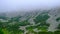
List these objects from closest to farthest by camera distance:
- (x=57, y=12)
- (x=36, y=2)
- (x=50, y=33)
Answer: (x=50, y=33) → (x=57, y=12) → (x=36, y=2)

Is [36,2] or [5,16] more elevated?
[36,2]

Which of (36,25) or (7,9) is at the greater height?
(7,9)

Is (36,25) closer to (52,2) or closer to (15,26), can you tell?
(15,26)

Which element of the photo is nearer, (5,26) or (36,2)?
(5,26)

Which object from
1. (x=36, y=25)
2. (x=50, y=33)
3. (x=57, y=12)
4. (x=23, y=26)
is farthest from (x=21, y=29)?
(x=57, y=12)

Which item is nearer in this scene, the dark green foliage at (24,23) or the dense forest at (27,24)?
the dense forest at (27,24)

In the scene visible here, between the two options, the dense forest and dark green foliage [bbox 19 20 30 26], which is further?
dark green foliage [bbox 19 20 30 26]

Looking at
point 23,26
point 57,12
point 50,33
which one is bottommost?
point 50,33

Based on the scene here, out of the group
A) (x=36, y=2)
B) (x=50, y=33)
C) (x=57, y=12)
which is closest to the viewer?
(x=50, y=33)

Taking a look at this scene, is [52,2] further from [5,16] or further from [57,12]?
[5,16]

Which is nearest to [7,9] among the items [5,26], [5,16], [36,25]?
[5,16]
